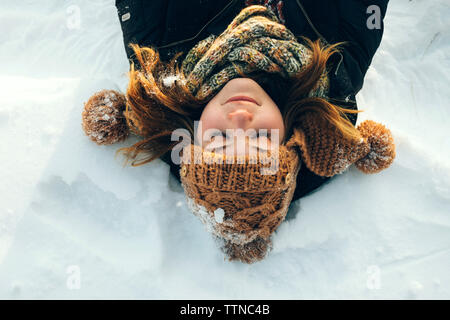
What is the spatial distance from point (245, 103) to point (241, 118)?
77mm

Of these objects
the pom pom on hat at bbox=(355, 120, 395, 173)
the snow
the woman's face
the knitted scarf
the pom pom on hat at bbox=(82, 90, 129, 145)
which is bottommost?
the snow

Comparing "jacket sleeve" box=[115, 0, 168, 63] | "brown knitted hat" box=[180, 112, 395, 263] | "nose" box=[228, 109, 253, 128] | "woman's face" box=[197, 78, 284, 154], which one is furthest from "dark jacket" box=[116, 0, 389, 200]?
"nose" box=[228, 109, 253, 128]

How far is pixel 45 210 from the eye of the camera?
4.63 feet

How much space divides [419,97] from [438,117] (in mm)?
138

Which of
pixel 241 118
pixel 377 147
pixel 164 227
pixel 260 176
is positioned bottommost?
pixel 164 227

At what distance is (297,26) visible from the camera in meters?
1.38

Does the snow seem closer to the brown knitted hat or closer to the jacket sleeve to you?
the brown knitted hat

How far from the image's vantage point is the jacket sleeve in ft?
4.63

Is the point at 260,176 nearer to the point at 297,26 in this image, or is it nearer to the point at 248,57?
the point at 248,57

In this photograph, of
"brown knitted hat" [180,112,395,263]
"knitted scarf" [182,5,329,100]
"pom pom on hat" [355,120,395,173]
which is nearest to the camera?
"brown knitted hat" [180,112,395,263]

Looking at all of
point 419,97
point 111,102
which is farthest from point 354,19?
point 111,102

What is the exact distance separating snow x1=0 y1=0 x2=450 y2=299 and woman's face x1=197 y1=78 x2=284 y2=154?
47cm

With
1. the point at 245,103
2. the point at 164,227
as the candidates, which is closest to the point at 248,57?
the point at 245,103
